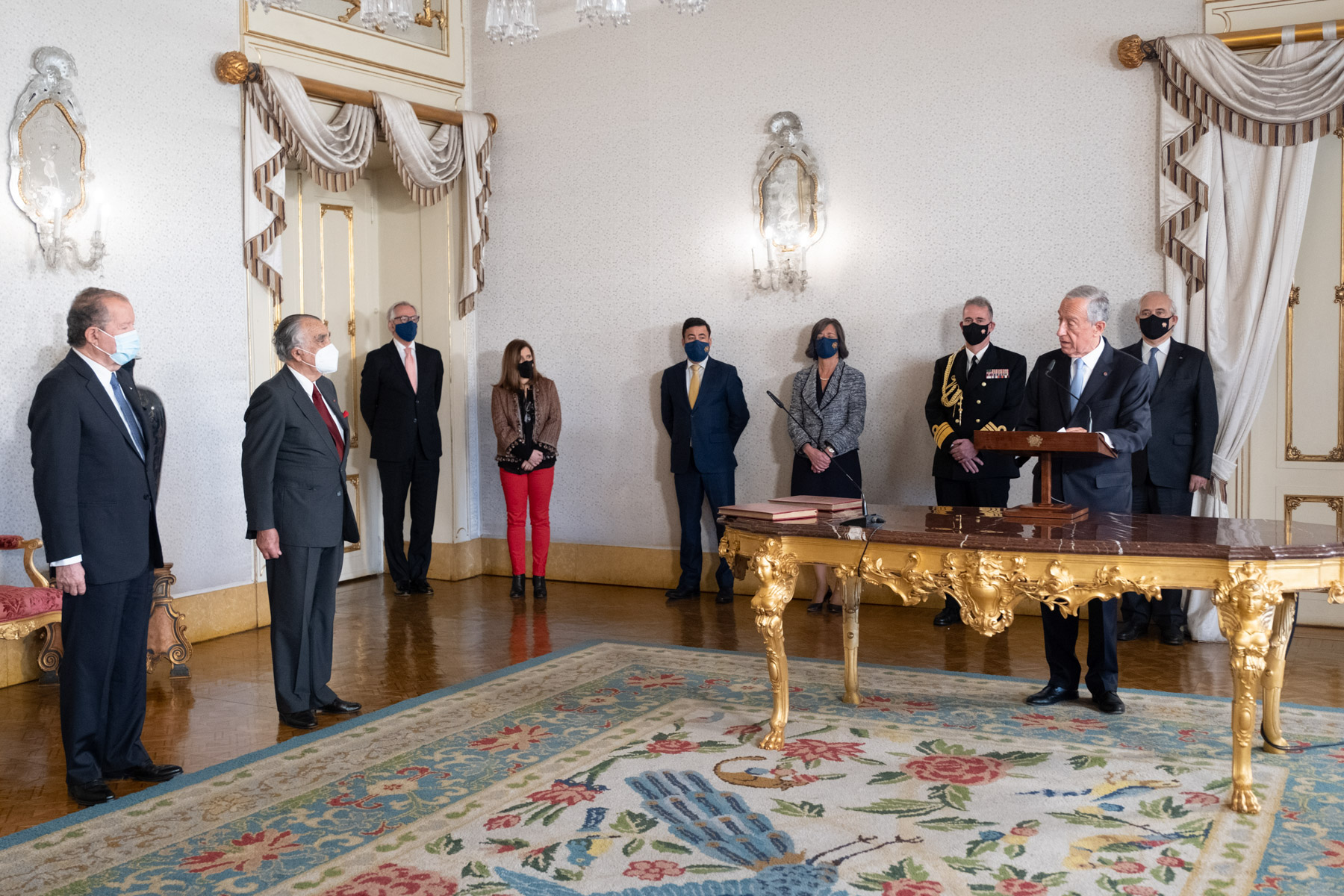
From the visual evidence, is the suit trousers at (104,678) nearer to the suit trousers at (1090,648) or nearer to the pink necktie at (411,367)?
the suit trousers at (1090,648)

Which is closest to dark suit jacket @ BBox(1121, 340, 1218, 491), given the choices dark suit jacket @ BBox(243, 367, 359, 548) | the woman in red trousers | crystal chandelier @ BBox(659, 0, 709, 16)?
crystal chandelier @ BBox(659, 0, 709, 16)

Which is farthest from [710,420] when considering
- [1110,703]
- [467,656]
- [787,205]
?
[1110,703]

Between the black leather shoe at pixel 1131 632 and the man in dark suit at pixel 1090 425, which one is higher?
the man in dark suit at pixel 1090 425

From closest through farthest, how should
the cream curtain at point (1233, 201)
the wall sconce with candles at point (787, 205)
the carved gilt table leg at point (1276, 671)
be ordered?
the carved gilt table leg at point (1276, 671) → the cream curtain at point (1233, 201) → the wall sconce with candles at point (787, 205)

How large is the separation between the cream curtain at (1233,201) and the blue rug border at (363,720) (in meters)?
1.42

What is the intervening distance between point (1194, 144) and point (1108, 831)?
4014 millimetres

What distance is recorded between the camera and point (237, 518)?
6219mm

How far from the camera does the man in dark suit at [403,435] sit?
7238 mm

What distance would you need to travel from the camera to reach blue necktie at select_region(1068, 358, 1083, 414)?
4113 mm

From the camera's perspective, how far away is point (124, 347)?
11.7 feet

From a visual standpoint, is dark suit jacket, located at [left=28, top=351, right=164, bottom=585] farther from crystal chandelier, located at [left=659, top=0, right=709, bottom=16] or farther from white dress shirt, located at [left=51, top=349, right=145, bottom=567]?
crystal chandelier, located at [left=659, top=0, right=709, bottom=16]

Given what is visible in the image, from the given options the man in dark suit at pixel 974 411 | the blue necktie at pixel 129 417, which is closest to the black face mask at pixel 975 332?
the man in dark suit at pixel 974 411

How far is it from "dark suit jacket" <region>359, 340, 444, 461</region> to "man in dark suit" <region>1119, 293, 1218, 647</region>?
4.27m

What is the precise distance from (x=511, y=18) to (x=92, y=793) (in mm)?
3033
